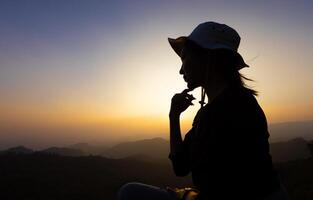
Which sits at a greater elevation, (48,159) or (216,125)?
(216,125)

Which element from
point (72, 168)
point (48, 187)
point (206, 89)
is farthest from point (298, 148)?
point (206, 89)

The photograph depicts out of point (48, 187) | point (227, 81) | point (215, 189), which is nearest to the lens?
point (215, 189)

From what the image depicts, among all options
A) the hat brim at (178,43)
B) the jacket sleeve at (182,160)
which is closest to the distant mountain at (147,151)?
the hat brim at (178,43)

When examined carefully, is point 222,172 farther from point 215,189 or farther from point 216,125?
point 216,125

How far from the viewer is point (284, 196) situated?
290 cm

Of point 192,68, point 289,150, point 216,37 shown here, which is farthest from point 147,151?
point 216,37

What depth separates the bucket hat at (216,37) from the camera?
3242 millimetres

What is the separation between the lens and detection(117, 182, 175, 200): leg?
2.98 metres

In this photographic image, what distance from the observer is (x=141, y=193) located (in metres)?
2.98

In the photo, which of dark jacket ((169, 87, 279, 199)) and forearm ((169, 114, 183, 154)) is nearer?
dark jacket ((169, 87, 279, 199))

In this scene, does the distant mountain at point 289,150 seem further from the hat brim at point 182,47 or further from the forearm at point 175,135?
the hat brim at point 182,47

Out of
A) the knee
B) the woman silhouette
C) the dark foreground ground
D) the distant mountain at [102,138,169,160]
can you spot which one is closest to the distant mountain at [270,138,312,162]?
the distant mountain at [102,138,169,160]

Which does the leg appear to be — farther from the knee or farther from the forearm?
the forearm

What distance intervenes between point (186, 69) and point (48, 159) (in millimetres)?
17499
